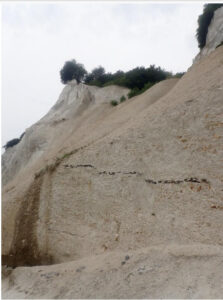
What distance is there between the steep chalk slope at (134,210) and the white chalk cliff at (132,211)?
1.1 inches

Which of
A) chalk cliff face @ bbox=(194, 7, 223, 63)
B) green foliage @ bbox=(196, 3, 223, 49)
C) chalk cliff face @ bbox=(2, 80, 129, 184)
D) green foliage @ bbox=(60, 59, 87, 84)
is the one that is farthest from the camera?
green foliage @ bbox=(60, 59, 87, 84)

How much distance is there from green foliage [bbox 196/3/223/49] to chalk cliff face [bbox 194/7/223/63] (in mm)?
269

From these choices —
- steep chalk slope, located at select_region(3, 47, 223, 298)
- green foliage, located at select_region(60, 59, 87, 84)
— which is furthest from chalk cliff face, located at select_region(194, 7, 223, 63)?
A: green foliage, located at select_region(60, 59, 87, 84)

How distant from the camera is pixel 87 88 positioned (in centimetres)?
2256

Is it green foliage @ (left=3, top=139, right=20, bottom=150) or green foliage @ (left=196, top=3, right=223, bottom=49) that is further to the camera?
green foliage @ (left=3, top=139, right=20, bottom=150)

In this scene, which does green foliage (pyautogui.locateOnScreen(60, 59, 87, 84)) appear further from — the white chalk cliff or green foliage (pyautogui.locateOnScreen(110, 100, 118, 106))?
the white chalk cliff

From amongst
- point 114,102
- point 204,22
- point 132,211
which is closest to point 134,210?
point 132,211

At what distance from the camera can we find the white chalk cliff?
7.32 meters

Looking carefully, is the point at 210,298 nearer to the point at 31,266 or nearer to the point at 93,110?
the point at 31,266

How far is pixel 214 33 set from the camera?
17.5m

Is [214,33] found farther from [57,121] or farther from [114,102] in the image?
[57,121]

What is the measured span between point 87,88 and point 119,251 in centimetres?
1546

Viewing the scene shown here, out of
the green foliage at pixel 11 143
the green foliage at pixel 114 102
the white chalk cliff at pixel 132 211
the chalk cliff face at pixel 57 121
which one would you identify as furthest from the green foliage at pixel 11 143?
the white chalk cliff at pixel 132 211

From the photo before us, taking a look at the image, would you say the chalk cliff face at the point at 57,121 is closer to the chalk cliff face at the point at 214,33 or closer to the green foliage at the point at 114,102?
the green foliage at the point at 114,102
